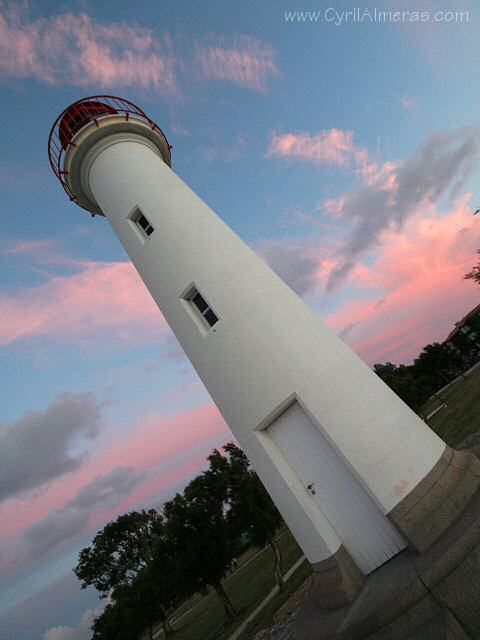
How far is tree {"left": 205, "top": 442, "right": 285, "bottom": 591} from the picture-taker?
54.5 feet

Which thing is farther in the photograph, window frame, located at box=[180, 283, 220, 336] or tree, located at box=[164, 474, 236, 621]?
tree, located at box=[164, 474, 236, 621]

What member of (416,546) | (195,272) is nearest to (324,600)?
(416,546)

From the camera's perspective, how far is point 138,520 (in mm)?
32281

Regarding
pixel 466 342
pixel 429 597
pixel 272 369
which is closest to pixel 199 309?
pixel 272 369

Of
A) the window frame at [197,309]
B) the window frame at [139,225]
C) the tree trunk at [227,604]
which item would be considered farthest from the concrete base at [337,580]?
the tree trunk at [227,604]

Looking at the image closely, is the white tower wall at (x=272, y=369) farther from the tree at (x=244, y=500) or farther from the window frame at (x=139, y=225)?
the tree at (x=244, y=500)

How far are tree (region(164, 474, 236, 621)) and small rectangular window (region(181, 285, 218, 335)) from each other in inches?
574

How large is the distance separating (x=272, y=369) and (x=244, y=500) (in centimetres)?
1487

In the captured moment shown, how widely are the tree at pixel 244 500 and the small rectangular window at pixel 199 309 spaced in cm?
1264

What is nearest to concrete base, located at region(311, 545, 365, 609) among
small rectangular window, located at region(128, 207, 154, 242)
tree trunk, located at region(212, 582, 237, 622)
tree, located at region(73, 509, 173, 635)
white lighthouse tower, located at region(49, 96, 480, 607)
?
white lighthouse tower, located at region(49, 96, 480, 607)

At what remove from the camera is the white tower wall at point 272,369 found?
512 cm

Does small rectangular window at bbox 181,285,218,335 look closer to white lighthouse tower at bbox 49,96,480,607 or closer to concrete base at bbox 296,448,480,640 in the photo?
white lighthouse tower at bbox 49,96,480,607

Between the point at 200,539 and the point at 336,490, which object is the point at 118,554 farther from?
the point at 336,490

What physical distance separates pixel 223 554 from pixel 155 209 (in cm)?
1825
